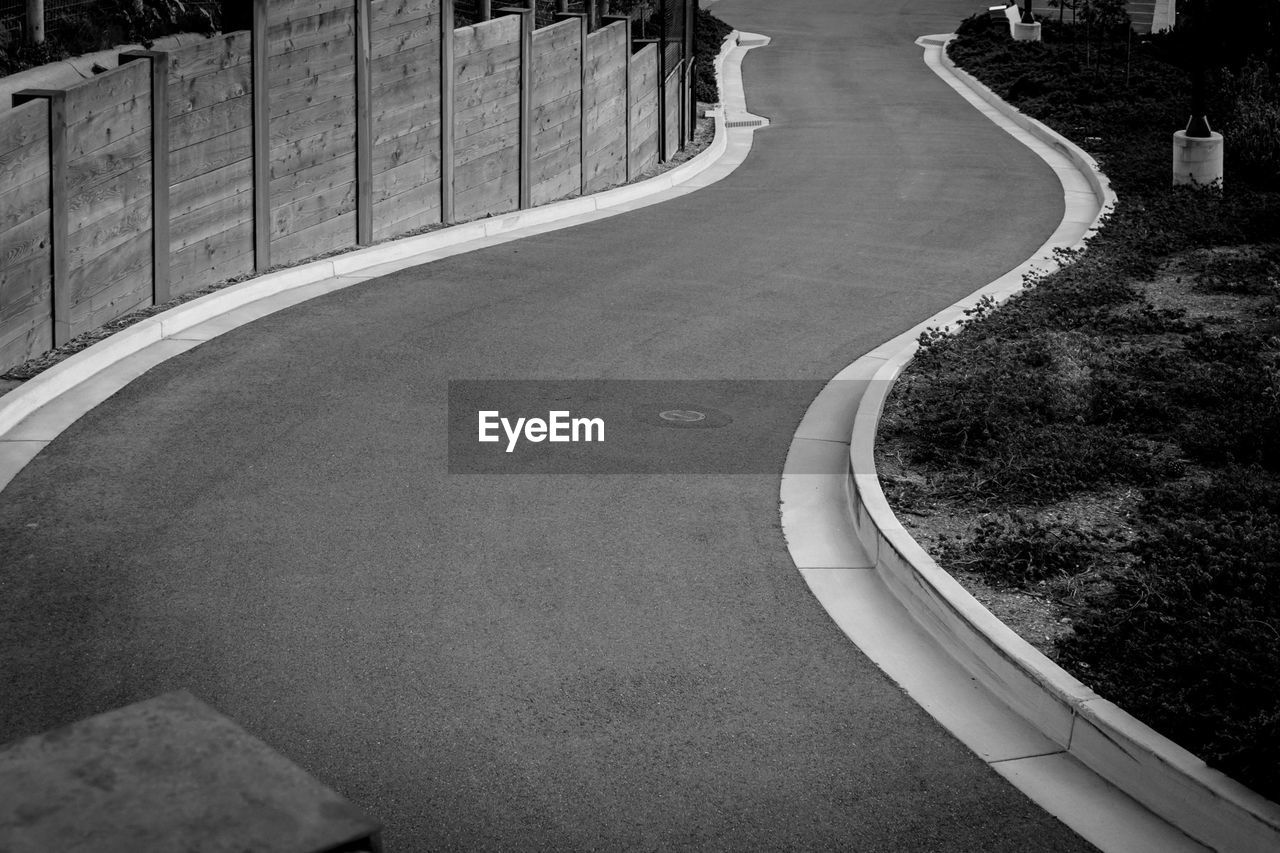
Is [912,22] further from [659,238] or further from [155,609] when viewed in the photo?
[155,609]

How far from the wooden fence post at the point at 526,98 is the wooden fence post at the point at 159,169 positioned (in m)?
6.26

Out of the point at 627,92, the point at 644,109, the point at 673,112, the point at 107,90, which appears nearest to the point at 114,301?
the point at 107,90

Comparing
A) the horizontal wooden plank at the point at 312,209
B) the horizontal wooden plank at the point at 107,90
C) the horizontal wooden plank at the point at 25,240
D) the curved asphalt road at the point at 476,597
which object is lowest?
the curved asphalt road at the point at 476,597

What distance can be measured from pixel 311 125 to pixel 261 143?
89 cm

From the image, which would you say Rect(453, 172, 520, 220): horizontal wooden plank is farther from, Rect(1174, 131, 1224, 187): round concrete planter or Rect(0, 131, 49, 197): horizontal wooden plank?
Rect(1174, 131, 1224, 187): round concrete planter

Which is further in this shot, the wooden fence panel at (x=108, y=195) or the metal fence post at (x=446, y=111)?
the metal fence post at (x=446, y=111)

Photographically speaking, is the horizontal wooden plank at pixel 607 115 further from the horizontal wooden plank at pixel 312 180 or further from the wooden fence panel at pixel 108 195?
the wooden fence panel at pixel 108 195

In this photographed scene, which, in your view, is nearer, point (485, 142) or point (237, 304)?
point (237, 304)

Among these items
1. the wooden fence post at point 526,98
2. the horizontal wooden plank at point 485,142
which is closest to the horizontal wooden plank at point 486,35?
the wooden fence post at point 526,98

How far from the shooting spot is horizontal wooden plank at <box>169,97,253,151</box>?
1266 cm

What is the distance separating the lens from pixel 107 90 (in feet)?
37.8

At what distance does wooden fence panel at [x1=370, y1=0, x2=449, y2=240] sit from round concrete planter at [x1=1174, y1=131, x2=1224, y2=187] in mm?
9837

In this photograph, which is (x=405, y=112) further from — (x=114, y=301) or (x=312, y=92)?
(x=114, y=301)

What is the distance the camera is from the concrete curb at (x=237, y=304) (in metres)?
9.86
